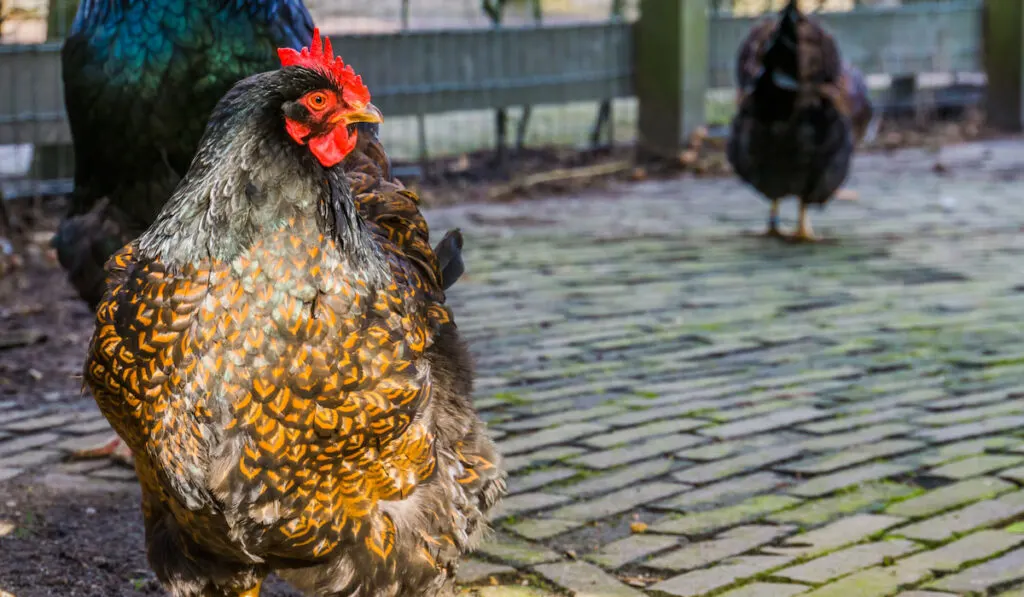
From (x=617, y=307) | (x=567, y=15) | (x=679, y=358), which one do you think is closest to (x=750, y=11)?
(x=567, y=15)

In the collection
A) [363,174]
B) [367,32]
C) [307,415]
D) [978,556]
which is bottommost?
[978,556]

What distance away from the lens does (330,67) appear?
9.97 feet

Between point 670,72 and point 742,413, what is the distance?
7285mm

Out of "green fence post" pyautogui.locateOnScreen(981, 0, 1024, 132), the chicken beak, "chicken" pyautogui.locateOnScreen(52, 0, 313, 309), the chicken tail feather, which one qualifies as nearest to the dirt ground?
"chicken" pyautogui.locateOnScreen(52, 0, 313, 309)

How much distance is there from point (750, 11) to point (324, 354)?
12.1m

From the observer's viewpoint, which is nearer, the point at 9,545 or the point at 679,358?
the point at 9,545

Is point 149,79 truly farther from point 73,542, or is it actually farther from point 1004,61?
point 1004,61

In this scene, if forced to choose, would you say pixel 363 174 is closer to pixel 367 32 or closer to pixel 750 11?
pixel 367 32

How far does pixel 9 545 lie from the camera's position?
394 centimetres

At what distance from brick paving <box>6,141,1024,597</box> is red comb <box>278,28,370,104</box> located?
4.80 ft

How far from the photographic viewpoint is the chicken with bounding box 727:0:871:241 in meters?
8.79

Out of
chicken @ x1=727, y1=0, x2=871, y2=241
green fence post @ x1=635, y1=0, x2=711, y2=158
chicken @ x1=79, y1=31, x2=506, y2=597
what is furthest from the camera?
green fence post @ x1=635, y1=0, x2=711, y2=158

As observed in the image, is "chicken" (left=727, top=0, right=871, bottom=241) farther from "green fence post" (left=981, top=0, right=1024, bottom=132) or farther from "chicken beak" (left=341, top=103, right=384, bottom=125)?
"green fence post" (left=981, top=0, right=1024, bottom=132)

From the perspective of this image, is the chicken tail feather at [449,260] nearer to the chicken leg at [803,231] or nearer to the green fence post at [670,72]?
the chicken leg at [803,231]
